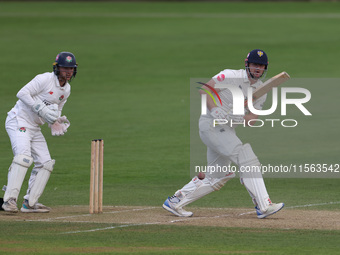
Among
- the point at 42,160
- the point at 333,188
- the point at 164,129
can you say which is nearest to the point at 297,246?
the point at 42,160

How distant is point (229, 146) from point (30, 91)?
2735 millimetres

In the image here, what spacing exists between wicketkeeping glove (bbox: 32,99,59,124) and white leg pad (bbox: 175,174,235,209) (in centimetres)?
191

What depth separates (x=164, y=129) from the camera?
847 inches

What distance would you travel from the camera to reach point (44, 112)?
11.8 metres

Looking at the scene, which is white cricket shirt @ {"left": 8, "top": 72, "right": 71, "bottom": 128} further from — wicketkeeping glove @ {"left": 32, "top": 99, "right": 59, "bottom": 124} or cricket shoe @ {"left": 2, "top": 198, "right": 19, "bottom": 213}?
cricket shoe @ {"left": 2, "top": 198, "right": 19, "bottom": 213}

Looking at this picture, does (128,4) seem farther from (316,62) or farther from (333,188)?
(333,188)

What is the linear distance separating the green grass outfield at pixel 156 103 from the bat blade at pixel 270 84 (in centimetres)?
188

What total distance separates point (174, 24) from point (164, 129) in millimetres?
20723

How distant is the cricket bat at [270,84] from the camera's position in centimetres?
1147

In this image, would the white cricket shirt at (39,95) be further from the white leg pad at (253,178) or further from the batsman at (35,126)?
the white leg pad at (253,178)

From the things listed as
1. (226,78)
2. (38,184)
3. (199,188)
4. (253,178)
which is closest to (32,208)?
(38,184)

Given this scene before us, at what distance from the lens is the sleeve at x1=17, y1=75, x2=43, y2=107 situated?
11.9 m

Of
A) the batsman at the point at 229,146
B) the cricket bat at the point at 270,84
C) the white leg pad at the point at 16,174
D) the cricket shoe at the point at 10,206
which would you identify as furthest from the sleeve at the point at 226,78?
the cricket shoe at the point at 10,206

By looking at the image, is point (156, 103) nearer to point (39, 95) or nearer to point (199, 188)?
point (39, 95)
